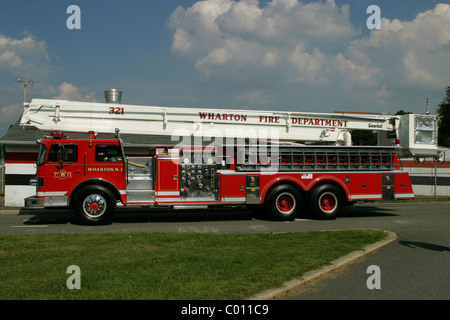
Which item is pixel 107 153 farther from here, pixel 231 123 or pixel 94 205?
pixel 231 123

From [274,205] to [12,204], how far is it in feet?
37.0

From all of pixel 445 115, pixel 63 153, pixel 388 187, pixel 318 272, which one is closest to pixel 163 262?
pixel 318 272

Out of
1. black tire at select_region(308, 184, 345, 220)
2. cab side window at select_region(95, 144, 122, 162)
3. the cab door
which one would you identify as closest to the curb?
black tire at select_region(308, 184, 345, 220)

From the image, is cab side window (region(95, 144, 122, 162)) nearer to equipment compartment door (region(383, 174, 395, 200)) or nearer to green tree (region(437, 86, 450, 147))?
→ equipment compartment door (region(383, 174, 395, 200))

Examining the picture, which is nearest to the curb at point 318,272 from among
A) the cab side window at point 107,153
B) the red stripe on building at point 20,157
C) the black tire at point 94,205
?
the black tire at point 94,205

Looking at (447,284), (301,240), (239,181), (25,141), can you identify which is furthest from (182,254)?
(25,141)

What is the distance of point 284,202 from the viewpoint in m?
12.7

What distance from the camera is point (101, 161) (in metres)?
11.7

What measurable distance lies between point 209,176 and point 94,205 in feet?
10.8

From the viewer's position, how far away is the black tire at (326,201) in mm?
12727

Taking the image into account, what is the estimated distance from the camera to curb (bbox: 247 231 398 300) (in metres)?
5.10

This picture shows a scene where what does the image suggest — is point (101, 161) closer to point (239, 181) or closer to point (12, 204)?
point (239, 181)

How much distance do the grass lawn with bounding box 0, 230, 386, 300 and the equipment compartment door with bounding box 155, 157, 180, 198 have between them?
274 cm

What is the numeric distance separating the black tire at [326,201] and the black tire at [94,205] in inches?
232
